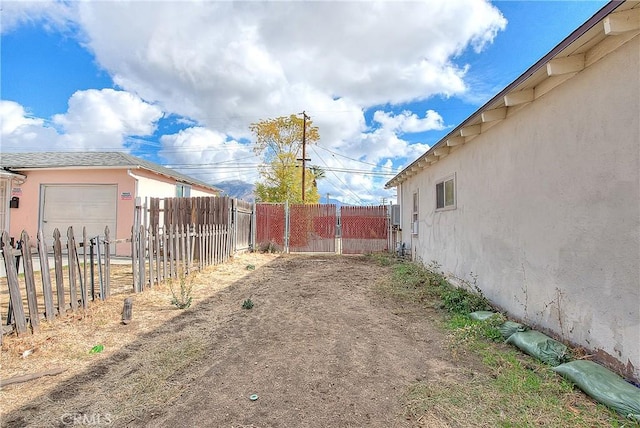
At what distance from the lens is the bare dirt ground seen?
229 centimetres

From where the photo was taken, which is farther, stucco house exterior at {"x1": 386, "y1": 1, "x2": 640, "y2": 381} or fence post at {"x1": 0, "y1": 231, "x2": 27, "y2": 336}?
fence post at {"x1": 0, "y1": 231, "x2": 27, "y2": 336}

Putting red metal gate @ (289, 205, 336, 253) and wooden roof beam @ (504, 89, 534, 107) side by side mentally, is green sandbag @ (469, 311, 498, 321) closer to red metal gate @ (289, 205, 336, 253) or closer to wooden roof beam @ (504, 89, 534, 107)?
wooden roof beam @ (504, 89, 534, 107)

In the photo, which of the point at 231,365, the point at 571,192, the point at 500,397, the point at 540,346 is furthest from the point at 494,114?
Result: the point at 231,365

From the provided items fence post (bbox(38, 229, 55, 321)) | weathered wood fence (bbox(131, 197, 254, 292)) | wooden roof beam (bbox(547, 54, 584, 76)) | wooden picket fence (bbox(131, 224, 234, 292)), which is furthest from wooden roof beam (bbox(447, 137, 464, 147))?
fence post (bbox(38, 229, 55, 321))

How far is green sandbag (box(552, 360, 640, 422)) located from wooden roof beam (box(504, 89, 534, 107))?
2.99 metres

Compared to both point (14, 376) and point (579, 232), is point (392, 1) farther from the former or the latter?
point (14, 376)

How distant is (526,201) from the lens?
4023mm

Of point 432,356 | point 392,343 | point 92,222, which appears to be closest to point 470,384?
point 432,356

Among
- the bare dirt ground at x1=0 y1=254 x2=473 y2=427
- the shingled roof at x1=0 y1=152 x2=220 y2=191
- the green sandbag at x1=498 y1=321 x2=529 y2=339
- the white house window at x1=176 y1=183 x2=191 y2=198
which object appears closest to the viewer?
the bare dirt ground at x1=0 y1=254 x2=473 y2=427

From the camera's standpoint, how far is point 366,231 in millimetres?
13625

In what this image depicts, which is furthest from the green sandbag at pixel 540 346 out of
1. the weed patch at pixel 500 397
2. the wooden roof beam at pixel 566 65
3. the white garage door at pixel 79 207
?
the white garage door at pixel 79 207

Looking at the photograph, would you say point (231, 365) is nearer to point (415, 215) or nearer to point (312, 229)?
point (415, 215)

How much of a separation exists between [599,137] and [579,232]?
0.92 m

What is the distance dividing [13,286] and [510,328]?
579cm
